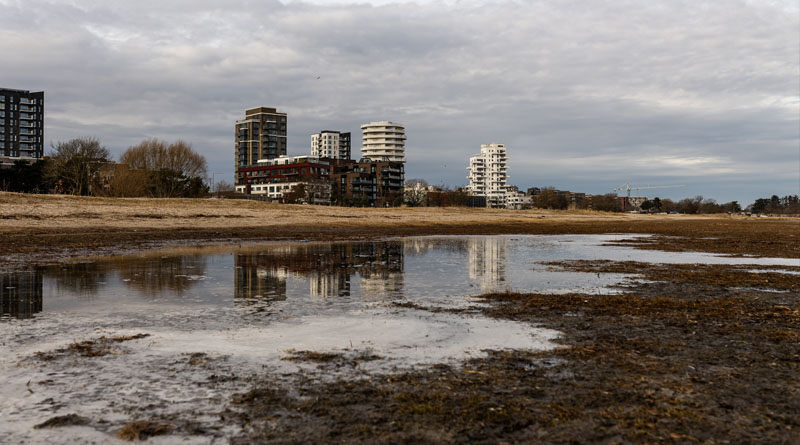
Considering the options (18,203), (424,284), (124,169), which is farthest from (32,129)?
(424,284)

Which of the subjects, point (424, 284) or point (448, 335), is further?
point (424, 284)

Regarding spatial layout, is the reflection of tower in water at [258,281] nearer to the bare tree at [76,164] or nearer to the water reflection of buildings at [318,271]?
the water reflection of buildings at [318,271]

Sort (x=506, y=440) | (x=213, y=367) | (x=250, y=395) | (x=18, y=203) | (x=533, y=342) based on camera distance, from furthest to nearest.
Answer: (x=18, y=203)
(x=533, y=342)
(x=213, y=367)
(x=250, y=395)
(x=506, y=440)

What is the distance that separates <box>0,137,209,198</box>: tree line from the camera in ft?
231

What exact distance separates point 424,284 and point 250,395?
8.34 meters

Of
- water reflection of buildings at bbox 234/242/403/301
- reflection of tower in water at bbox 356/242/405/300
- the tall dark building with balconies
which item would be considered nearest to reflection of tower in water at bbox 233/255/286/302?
water reflection of buildings at bbox 234/242/403/301

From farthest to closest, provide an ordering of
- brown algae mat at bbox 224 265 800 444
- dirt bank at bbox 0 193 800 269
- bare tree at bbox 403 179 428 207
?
bare tree at bbox 403 179 428 207 → dirt bank at bbox 0 193 800 269 → brown algae mat at bbox 224 265 800 444

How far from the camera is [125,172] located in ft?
232

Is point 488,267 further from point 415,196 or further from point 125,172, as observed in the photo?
point 415,196

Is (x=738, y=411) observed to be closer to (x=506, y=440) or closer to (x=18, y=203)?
(x=506, y=440)

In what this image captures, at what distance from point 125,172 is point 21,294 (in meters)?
66.5

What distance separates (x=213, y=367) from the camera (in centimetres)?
601

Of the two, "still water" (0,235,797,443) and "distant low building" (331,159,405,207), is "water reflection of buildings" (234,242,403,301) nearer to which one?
"still water" (0,235,797,443)

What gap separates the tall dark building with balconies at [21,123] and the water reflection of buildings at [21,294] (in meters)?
200
